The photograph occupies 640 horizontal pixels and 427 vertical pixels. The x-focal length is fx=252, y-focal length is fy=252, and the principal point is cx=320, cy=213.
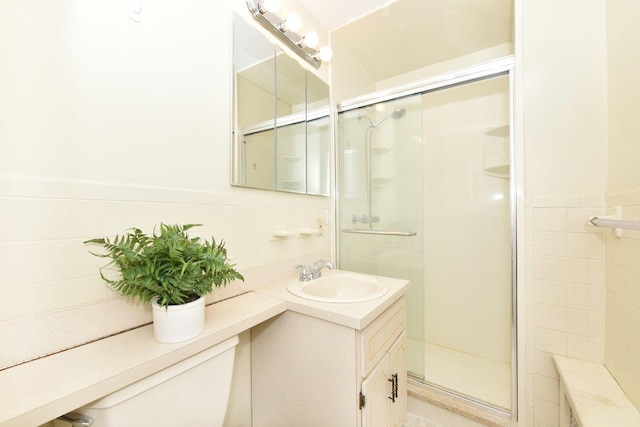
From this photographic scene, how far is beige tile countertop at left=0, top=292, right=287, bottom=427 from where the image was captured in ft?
1.49

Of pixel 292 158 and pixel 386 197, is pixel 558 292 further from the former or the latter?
pixel 292 158

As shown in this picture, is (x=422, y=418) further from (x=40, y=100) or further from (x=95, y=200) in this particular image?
(x=40, y=100)

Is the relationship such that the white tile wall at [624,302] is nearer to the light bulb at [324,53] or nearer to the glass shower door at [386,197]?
the glass shower door at [386,197]

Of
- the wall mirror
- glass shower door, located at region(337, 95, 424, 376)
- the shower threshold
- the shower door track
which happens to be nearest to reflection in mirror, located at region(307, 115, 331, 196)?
the wall mirror

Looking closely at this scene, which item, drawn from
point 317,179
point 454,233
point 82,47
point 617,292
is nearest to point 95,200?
point 82,47

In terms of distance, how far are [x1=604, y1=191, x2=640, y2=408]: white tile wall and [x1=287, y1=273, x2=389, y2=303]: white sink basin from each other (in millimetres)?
845

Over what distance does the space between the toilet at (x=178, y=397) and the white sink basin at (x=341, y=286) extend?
448 mm

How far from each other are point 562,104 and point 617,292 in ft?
2.72

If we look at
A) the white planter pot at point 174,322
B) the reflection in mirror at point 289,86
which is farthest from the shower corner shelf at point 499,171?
the white planter pot at point 174,322

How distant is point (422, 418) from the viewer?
1.34m

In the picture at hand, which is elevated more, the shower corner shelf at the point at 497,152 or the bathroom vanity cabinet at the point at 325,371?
the shower corner shelf at the point at 497,152

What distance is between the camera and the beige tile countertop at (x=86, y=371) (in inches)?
17.9

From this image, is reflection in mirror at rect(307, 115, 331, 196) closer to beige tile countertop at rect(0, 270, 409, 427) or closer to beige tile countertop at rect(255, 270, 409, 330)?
beige tile countertop at rect(255, 270, 409, 330)

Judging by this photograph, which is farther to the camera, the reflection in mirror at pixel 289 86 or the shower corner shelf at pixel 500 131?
the shower corner shelf at pixel 500 131
